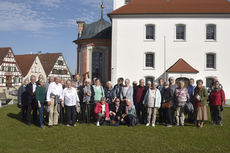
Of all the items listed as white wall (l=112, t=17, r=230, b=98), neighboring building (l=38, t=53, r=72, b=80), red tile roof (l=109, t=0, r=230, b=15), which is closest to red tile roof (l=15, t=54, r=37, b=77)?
neighboring building (l=38, t=53, r=72, b=80)

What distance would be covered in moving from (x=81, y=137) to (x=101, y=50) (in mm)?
20144

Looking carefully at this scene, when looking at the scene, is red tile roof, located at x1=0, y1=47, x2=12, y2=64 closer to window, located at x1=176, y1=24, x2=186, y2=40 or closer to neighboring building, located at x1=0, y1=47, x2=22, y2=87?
neighboring building, located at x1=0, y1=47, x2=22, y2=87

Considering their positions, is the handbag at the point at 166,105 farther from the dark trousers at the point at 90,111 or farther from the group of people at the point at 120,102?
the dark trousers at the point at 90,111

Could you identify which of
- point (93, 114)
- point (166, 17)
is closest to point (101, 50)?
point (166, 17)

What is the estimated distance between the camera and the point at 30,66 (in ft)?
164

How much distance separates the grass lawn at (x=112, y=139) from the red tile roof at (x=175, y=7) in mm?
17012

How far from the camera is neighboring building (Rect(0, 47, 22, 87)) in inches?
1780

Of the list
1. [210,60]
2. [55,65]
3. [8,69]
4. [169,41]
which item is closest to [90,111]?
[169,41]

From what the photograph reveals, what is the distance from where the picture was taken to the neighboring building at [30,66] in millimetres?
49656

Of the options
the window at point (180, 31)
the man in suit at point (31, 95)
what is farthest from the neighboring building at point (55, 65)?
the man in suit at point (31, 95)

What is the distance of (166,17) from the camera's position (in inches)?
972

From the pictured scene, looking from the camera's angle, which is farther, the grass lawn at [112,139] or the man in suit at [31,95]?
the man in suit at [31,95]

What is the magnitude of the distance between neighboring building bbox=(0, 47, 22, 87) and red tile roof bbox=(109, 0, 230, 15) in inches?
1109

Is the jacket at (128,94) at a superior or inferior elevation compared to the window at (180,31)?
inferior
